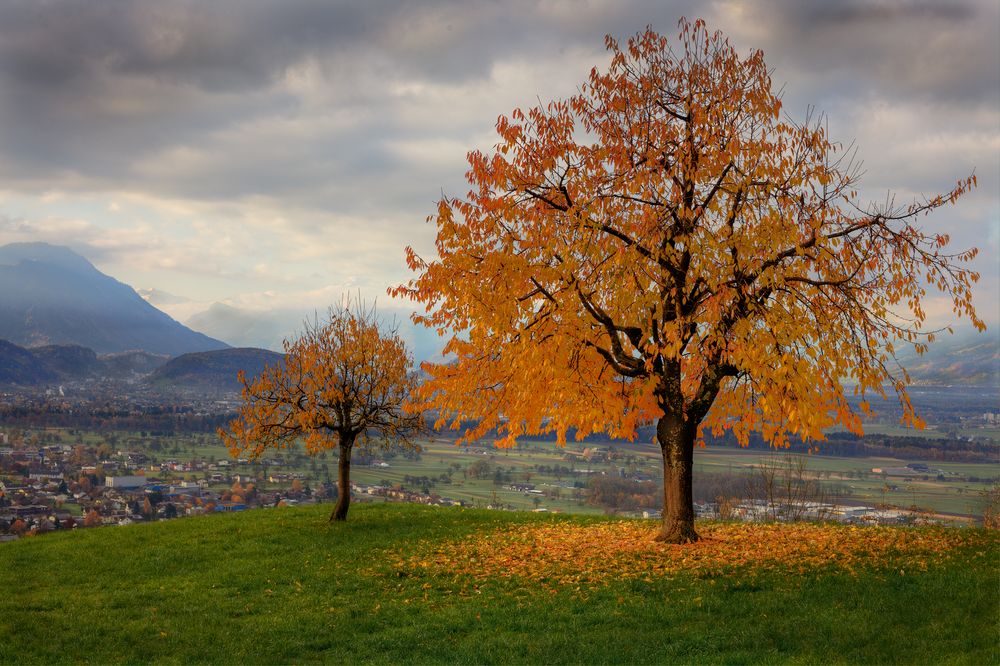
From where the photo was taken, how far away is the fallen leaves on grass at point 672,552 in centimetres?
1581

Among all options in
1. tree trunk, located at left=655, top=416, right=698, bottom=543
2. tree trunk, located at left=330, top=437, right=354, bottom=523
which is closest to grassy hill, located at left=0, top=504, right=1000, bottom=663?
tree trunk, located at left=655, top=416, right=698, bottom=543

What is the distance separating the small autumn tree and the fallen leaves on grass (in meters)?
6.40

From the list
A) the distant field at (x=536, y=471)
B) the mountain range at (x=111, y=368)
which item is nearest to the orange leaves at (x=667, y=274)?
the distant field at (x=536, y=471)

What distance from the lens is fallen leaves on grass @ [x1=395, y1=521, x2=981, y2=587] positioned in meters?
15.8

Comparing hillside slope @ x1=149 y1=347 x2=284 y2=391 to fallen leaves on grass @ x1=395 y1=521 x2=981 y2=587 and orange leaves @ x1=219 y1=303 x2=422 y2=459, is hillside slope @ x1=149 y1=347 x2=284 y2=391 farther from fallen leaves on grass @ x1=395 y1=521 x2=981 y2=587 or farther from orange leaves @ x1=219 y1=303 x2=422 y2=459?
fallen leaves on grass @ x1=395 y1=521 x2=981 y2=587

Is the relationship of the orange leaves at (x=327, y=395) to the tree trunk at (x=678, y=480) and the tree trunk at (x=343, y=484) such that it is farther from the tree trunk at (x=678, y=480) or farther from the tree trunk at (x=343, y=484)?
the tree trunk at (x=678, y=480)

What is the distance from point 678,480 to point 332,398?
12.9 m

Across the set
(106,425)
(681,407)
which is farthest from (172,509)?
(106,425)

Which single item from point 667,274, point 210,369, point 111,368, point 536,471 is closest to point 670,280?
point 667,274

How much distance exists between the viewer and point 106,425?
88.6 metres

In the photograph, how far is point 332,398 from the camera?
25.8m

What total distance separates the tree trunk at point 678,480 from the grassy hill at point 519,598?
659mm

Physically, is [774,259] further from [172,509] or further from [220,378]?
[220,378]

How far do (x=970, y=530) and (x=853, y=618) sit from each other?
35.5 ft
